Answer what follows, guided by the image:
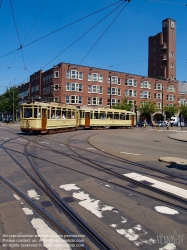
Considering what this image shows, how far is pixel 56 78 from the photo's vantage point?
180 ft

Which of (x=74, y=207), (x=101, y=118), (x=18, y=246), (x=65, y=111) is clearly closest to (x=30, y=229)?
(x=18, y=246)

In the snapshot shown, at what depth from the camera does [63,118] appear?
27.2 metres

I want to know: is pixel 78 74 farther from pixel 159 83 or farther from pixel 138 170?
pixel 138 170

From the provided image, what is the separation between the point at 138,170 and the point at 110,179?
5.08ft

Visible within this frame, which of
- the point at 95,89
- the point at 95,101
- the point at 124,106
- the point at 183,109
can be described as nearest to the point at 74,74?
the point at 95,89

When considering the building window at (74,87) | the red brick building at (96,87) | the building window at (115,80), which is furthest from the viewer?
the building window at (115,80)

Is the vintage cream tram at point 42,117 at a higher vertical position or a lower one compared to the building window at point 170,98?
lower

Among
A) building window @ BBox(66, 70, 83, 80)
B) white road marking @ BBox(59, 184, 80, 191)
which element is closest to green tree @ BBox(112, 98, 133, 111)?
building window @ BBox(66, 70, 83, 80)

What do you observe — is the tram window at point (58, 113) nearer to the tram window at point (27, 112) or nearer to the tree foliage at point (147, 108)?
the tram window at point (27, 112)

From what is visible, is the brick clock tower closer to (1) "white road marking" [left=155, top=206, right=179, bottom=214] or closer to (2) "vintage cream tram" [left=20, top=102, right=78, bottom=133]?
(2) "vintage cream tram" [left=20, top=102, right=78, bottom=133]

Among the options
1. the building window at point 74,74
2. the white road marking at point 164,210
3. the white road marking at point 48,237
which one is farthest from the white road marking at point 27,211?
the building window at point 74,74

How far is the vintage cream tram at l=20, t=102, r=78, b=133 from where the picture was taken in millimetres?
22125

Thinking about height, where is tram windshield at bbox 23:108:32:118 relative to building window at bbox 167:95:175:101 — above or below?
below

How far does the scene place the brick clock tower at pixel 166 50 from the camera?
77938 mm
